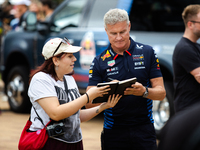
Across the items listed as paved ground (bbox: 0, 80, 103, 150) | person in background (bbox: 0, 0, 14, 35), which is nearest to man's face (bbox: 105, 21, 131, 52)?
paved ground (bbox: 0, 80, 103, 150)

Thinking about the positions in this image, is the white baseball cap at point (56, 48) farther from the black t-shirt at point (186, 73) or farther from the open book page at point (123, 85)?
the black t-shirt at point (186, 73)

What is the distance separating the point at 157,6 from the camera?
768 centimetres

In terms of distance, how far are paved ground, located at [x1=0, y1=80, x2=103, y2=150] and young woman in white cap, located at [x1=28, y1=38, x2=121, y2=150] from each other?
2.84m

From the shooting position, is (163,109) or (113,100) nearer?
(113,100)

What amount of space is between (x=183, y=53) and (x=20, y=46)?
5247mm

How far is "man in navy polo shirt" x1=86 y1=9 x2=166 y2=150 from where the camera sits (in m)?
3.35

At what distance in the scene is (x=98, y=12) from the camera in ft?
23.8

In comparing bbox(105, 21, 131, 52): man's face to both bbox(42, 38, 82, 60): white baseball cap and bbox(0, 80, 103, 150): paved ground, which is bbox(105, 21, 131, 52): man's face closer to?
bbox(42, 38, 82, 60): white baseball cap

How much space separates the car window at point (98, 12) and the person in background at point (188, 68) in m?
2.93

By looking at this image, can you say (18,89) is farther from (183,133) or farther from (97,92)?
(183,133)

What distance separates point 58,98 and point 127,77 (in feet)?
2.00

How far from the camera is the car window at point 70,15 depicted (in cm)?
758

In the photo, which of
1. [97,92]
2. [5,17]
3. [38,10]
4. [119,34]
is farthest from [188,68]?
[5,17]

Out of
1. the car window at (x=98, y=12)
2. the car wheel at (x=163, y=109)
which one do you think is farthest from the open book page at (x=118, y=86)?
the car window at (x=98, y=12)
